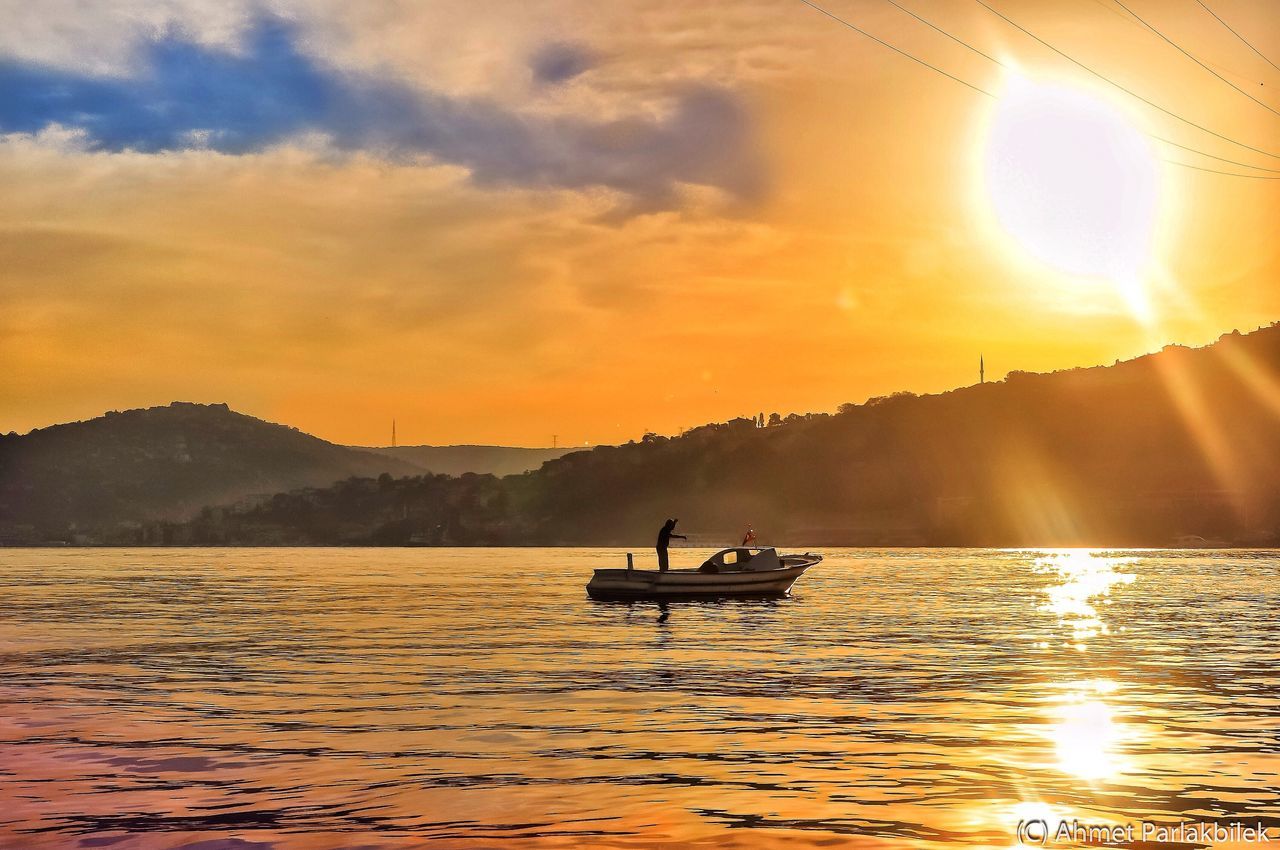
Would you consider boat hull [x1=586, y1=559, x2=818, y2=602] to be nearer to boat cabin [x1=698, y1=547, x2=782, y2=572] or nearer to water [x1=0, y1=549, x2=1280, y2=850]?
boat cabin [x1=698, y1=547, x2=782, y2=572]

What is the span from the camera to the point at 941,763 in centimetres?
2297

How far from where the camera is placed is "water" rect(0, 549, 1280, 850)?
1862cm

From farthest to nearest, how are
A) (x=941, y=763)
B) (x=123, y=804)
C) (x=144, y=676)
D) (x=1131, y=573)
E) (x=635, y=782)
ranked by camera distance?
1. (x=1131, y=573)
2. (x=144, y=676)
3. (x=941, y=763)
4. (x=635, y=782)
5. (x=123, y=804)

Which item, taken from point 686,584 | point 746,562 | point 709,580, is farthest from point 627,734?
point 746,562

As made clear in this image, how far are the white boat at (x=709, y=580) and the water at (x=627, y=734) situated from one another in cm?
1720

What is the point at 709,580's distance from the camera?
76938 mm

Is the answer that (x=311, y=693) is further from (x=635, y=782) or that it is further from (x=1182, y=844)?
(x=1182, y=844)

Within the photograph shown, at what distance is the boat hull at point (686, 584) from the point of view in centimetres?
7675

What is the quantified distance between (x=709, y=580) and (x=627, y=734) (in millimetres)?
50283

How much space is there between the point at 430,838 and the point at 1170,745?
14.2m

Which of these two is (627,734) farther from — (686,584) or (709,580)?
(709,580)

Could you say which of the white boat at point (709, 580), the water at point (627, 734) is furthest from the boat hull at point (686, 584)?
the water at point (627, 734)

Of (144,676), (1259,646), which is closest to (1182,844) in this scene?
(144,676)

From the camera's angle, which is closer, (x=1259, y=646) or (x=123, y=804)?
(x=123, y=804)
